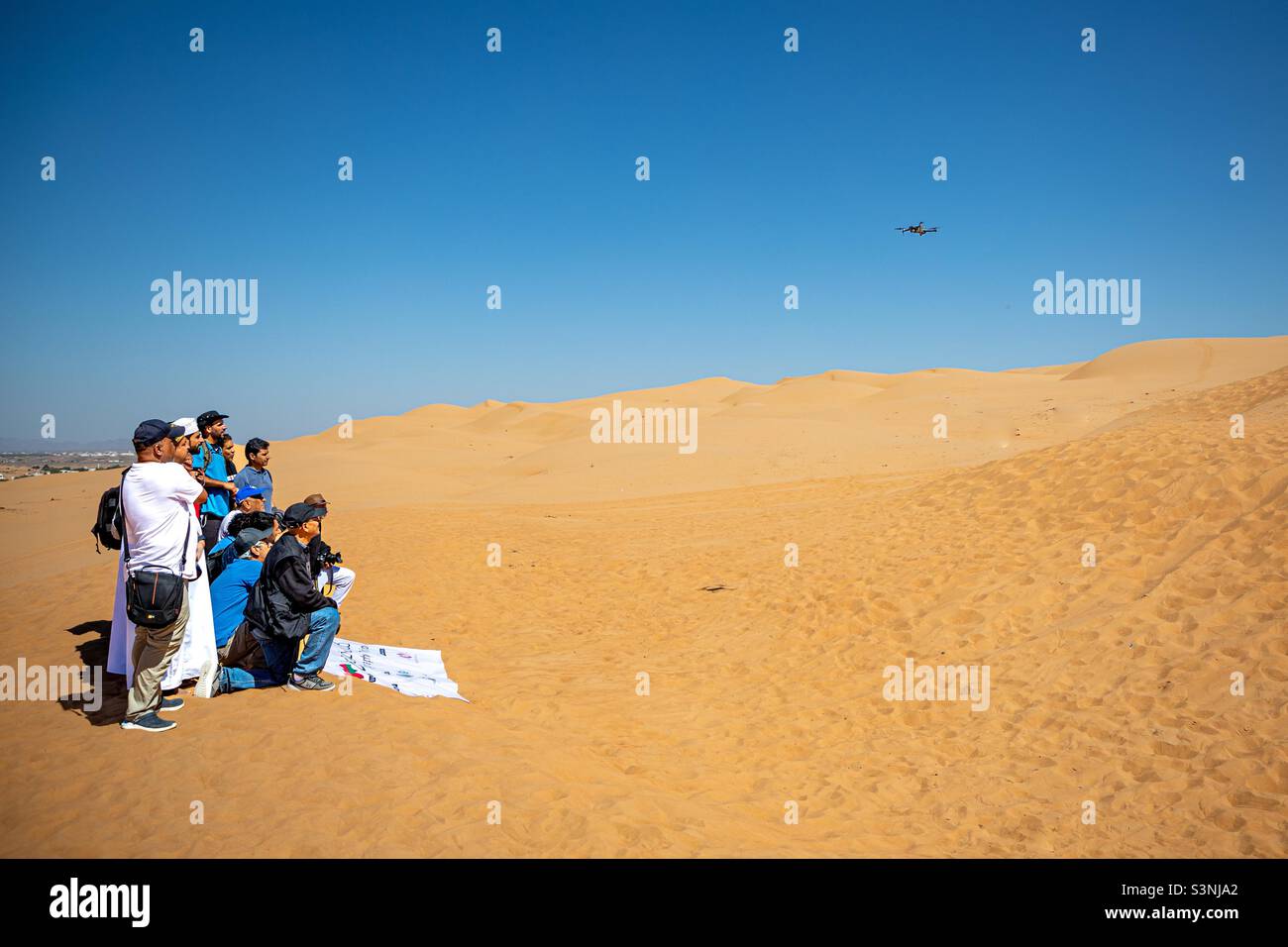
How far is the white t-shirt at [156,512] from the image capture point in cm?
454

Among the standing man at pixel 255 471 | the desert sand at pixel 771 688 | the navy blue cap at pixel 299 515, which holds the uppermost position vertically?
the standing man at pixel 255 471

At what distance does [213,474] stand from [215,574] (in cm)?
113

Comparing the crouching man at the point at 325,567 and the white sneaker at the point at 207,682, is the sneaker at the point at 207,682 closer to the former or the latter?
the white sneaker at the point at 207,682

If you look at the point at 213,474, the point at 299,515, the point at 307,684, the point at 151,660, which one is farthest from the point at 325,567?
the point at 213,474

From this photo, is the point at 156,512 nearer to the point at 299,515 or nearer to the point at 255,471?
the point at 299,515

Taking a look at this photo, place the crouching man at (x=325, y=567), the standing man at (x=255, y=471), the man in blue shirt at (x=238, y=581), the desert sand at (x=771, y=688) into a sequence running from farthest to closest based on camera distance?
the standing man at (x=255, y=471) < the man in blue shirt at (x=238, y=581) < the crouching man at (x=325, y=567) < the desert sand at (x=771, y=688)

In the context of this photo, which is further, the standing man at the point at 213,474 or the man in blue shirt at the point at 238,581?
the standing man at the point at 213,474

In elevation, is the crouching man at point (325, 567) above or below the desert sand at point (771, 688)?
above

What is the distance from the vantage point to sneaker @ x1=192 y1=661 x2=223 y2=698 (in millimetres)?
5457

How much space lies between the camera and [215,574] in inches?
248

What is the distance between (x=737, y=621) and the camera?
9.60 metres

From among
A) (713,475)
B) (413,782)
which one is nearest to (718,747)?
(413,782)

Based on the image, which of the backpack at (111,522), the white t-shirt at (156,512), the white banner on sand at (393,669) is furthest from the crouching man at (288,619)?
the backpack at (111,522)
